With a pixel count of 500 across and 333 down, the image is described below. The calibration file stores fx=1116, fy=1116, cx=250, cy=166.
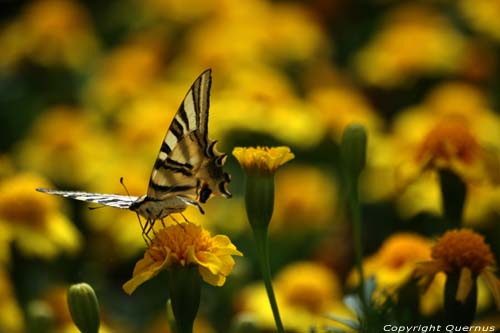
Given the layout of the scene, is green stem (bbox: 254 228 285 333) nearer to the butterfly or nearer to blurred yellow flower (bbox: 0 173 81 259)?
the butterfly

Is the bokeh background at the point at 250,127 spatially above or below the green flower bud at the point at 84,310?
above

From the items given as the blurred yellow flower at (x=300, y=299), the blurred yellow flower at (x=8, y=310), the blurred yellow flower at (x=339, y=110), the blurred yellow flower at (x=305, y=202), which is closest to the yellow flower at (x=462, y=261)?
the blurred yellow flower at (x=300, y=299)

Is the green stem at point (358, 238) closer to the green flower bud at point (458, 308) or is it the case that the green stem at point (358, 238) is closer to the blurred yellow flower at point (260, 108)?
the green flower bud at point (458, 308)

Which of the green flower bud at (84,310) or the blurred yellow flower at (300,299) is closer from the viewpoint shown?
the green flower bud at (84,310)

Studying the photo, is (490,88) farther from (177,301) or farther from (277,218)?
(177,301)

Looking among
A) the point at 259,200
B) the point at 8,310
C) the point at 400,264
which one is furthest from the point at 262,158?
the point at 8,310

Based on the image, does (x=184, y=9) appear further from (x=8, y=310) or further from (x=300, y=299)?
(x=8, y=310)

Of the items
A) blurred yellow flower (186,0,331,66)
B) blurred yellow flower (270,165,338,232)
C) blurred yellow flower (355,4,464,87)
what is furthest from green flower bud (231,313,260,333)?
blurred yellow flower (355,4,464,87)
